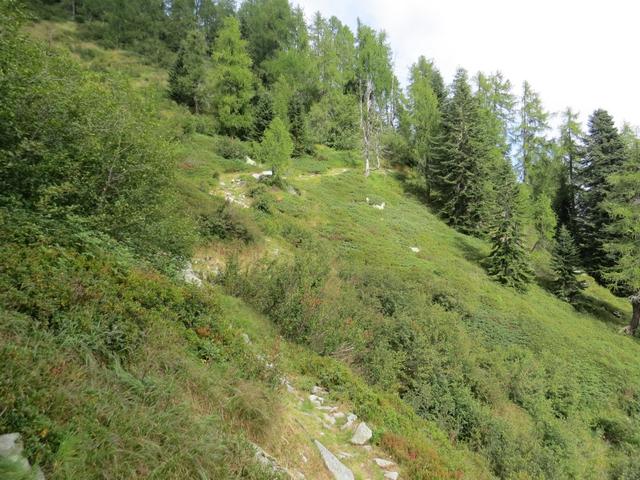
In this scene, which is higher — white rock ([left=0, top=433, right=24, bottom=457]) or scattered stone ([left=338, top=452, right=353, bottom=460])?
white rock ([left=0, top=433, right=24, bottom=457])

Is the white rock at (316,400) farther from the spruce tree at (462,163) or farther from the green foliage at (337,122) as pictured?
the green foliage at (337,122)

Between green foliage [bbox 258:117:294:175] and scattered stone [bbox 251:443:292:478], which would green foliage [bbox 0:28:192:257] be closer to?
scattered stone [bbox 251:443:292:478]

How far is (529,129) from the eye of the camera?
40531mm

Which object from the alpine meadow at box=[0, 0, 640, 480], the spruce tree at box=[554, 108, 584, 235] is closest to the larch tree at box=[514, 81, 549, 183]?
the spruce tree at box=[554, 108, 584, 235]

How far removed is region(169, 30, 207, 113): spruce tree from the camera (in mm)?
35000

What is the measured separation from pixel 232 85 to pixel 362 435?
35401 millimetres

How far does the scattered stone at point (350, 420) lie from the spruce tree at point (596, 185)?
1158 inches

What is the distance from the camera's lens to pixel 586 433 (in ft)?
34.9

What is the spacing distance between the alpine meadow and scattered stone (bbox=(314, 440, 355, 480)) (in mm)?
30

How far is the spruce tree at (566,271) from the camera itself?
79.0 ft

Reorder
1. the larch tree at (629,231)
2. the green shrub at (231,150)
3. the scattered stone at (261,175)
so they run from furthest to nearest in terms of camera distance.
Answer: the green shrub at (231,150) < the scattered stone at (261,175) < the larch tree at (629,231)

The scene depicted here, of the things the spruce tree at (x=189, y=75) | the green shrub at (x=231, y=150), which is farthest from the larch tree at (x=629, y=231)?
the spruce tree at (x=189, y=75)

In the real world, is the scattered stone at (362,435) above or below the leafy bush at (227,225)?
below

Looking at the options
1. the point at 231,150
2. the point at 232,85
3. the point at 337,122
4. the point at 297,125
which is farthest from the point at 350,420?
the point at 337,122
